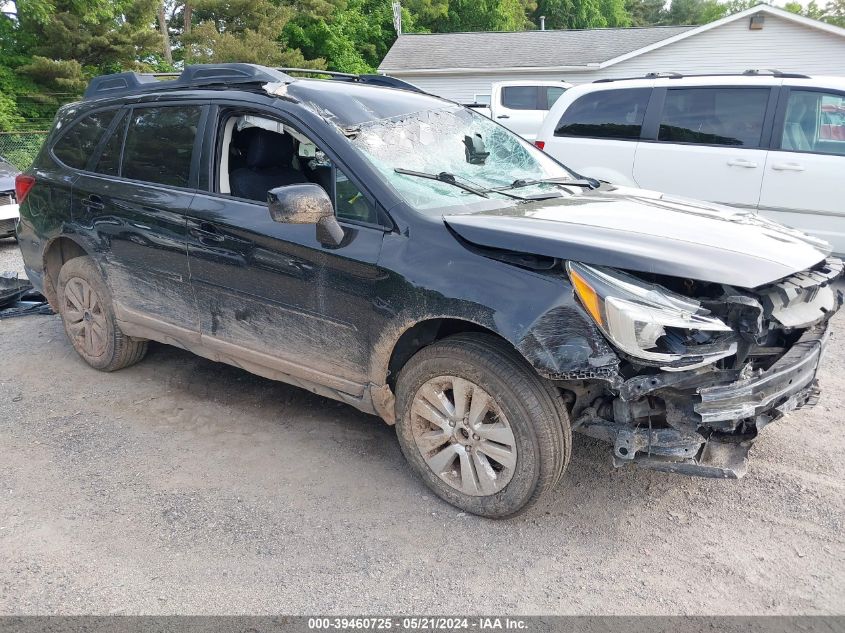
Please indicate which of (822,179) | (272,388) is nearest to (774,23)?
(822,179)

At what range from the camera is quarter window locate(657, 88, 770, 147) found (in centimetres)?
659

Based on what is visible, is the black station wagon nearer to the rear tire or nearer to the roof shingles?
the rear tire

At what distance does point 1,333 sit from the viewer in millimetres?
5691

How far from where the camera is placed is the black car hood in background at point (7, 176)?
9.39 meters

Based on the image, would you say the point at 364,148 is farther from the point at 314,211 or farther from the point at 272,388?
the point at 272,388

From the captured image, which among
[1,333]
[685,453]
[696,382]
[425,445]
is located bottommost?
[1,333]

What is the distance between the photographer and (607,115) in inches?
287

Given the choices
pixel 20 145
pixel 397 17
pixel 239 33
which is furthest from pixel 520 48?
pixel 20 145

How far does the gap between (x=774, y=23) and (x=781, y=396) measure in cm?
2368

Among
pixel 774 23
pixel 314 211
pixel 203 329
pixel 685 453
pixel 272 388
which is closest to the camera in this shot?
pixel 685 453

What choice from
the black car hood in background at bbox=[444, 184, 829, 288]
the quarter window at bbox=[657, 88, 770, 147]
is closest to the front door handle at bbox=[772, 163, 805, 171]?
the quarter window at bbox=[657, 88, 770, 147]

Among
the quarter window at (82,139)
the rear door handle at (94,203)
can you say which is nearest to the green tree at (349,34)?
the quarter window at (82,139)

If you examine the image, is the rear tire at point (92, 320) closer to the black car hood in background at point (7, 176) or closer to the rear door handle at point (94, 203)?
the rear door handle at point (94, 203)

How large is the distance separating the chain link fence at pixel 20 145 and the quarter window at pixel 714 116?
1408 centimetres
